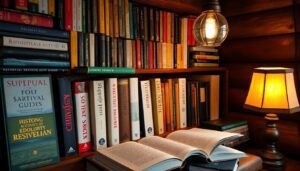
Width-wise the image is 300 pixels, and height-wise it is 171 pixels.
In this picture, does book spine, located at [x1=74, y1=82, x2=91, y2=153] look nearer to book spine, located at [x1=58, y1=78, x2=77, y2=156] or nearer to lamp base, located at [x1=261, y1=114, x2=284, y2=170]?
book spine, located at [x1=58, y1=78, x2=77, y2=156]

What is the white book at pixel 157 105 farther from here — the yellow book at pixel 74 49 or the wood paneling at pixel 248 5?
the wood paneling at pixel 248 5

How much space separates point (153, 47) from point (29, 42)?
1.84 ft

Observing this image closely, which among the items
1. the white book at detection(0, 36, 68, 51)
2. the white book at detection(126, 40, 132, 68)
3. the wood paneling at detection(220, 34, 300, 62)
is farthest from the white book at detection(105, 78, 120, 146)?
the wood paneling at detection(220, 34, 300, 62)

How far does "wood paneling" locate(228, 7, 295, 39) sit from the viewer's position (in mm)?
1199

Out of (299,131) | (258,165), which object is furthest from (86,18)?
(299,131)

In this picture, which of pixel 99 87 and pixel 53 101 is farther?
pixel 99 87

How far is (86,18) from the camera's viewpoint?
90cm

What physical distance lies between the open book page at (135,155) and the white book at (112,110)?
0.28 ft

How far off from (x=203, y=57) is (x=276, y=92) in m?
0.45

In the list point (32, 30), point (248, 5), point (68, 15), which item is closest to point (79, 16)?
point (68, 15)

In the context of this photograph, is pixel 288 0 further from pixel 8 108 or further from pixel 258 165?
pixel 8 108

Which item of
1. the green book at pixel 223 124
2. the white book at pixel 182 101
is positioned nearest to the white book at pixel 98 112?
the white book at pixel 182 101

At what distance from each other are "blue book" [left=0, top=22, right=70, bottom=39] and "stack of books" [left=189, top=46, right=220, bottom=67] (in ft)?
2.32

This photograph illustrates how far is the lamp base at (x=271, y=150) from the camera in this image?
3.55 ft
